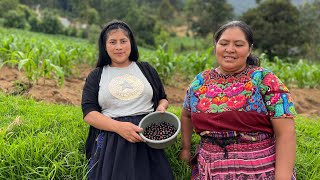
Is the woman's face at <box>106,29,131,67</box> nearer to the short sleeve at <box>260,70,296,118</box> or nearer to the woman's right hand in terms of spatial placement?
the woman's right hand

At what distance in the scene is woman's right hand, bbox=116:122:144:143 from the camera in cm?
202

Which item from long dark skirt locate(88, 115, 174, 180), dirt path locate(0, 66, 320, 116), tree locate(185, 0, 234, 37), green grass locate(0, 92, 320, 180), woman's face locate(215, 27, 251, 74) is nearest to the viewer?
woman's face locate(215, 27, 251, 74)

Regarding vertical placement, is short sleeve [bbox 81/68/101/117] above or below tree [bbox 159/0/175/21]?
below

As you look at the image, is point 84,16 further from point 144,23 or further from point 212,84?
point 212,84

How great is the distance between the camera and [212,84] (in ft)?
6.59

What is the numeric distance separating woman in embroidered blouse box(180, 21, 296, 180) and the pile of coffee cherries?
197 millimetres

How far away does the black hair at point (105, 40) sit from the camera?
7.45 feet

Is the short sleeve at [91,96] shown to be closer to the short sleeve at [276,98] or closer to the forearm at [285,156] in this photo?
the short sleeve at [276,98]

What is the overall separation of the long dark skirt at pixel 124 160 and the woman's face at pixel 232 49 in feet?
2.43

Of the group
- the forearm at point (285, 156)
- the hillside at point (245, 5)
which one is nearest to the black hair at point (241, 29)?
the forearm at point (285, 156)

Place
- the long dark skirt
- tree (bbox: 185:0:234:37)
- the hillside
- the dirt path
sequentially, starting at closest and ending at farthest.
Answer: the long dark skirt, the dirt path, the hillside, tree (bbox: 185:0:234:37)

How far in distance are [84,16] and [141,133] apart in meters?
30.6

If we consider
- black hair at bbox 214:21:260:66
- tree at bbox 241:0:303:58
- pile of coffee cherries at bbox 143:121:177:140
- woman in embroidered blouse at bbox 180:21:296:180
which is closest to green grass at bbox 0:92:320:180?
pile of coffee cherries at bbox 143:121:177:140

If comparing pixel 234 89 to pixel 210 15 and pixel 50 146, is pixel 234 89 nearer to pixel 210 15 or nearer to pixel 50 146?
pixel 50 146
